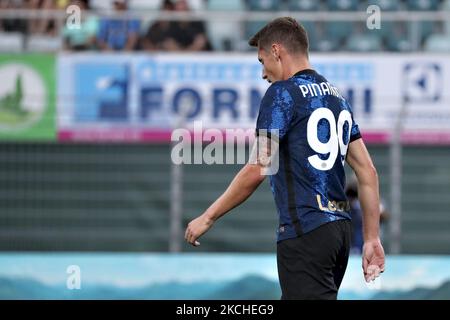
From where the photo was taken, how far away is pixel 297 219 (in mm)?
5230

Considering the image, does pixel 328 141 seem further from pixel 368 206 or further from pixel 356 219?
pixel 356 219

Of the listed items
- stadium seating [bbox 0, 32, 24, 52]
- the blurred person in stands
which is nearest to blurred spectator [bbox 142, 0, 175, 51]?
the blurred person in stands

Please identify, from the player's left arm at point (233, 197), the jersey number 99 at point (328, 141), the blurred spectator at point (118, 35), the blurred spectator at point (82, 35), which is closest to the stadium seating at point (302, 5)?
the blurred spectator at point (118, 35)

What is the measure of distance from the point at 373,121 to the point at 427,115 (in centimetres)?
79

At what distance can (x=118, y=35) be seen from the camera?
13.1 metres

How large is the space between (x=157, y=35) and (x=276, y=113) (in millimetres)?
8140

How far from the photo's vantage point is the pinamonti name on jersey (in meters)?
5.22

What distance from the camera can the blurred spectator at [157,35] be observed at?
13070mm

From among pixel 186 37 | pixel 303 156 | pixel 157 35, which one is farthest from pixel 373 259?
pixel 157 35

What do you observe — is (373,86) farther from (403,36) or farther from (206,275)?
(206,275)

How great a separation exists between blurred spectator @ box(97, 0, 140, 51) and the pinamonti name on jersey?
313 inches

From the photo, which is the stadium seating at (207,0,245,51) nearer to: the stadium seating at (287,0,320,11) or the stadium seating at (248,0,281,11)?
the stadium seating at (248,0,281,11)

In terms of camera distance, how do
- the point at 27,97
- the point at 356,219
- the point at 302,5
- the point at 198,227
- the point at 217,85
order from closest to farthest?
the point at 198,227
the point at 356,219
the point at 27,97
the point at 217,85
the point at 302,5
